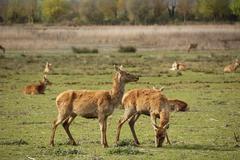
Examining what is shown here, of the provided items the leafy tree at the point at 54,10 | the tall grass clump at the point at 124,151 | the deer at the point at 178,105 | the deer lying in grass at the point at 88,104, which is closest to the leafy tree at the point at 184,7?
the leafy tree at the point at 54,10

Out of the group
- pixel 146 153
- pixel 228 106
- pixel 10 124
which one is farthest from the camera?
pixel 228 106

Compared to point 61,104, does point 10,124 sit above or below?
below

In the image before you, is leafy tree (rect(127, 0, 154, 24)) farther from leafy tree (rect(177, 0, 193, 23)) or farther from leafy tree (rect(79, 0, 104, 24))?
leafy tree (rect(79, 0, 104, 24))

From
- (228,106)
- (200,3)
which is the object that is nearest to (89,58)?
(228,106)

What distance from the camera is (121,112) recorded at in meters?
24.5

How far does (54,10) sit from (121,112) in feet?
358

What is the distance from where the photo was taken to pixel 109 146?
16.9m

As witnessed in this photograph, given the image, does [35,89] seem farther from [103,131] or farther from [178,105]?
[103,131]

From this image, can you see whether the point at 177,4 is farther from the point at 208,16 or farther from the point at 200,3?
the point at 208,16

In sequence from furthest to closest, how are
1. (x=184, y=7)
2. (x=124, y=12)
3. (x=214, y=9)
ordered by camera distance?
(x=124, y=12) < (x=184, y=7) < (x=214, y=9)

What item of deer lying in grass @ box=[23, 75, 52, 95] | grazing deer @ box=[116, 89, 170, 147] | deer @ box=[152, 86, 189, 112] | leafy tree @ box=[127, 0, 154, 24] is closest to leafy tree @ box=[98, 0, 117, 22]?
leafy tree @ box=[127, 0, 154, 24]

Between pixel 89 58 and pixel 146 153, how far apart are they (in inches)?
1349

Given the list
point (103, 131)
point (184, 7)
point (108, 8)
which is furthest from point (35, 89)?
point (108, 8)

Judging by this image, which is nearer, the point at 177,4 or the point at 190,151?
the point at 190,151
